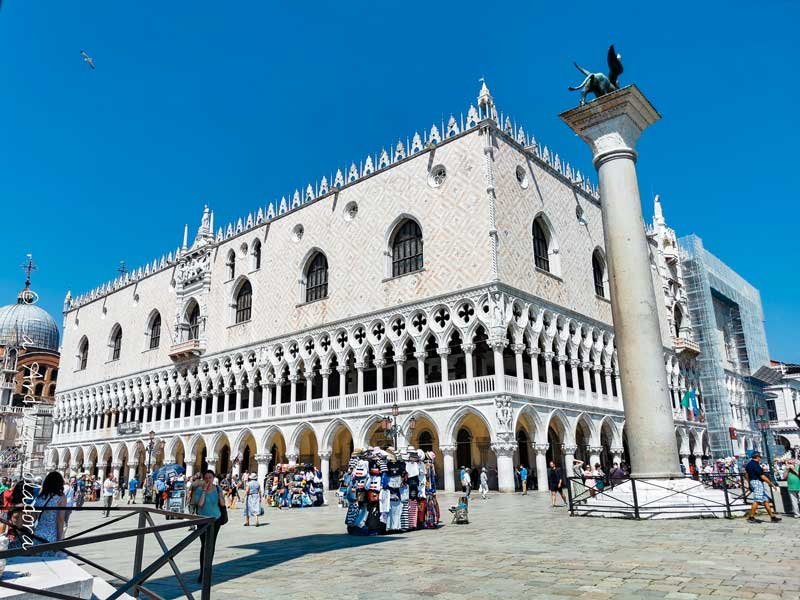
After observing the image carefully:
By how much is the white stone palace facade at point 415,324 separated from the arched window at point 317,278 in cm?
12

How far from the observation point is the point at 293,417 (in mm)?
29484

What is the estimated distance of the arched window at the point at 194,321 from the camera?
124ft

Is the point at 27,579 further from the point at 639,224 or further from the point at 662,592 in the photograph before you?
the point at 639,224

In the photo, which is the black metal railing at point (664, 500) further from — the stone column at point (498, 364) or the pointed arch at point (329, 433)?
the pointed arch at point (329, 433)

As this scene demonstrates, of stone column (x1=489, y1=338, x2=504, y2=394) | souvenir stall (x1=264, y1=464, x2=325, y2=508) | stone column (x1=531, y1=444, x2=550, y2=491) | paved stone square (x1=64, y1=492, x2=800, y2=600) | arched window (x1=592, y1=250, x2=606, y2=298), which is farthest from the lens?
arched window (x1=592, y1=250, x2=606, y2=298)

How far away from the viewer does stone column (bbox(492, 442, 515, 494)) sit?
72.3 feet

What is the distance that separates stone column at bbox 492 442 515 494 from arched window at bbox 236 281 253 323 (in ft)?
58.6

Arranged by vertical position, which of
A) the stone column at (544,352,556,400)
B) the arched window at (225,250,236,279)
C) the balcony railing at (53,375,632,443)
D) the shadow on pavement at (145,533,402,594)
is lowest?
the shadow on pavement at (145,533,402,594)

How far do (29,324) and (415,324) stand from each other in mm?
61034

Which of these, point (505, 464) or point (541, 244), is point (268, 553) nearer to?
point (505, 464)

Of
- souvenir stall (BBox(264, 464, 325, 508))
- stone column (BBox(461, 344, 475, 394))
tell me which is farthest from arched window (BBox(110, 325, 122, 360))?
stone column (BBox(461, 344, 475, 394))

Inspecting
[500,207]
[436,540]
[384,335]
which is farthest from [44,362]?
[436,540]

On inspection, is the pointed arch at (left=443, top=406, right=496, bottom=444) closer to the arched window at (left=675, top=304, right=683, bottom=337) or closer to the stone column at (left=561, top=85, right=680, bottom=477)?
the stone column at (left=561, top=85, right=680, bottom=477)

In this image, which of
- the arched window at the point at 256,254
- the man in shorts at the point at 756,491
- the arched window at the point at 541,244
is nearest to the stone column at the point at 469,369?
the arched window at the point at 541,244
